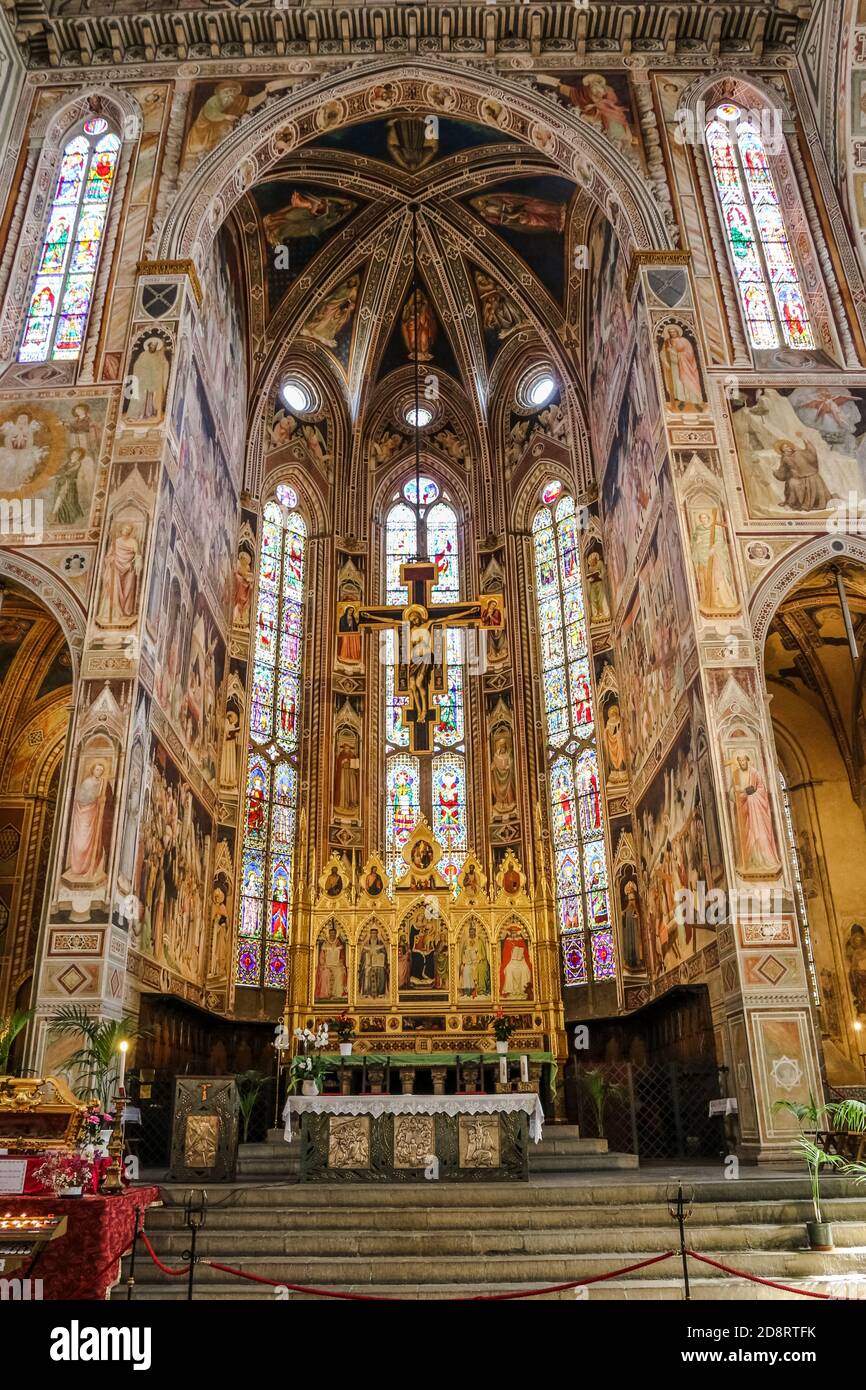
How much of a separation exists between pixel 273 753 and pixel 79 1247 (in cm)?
1690

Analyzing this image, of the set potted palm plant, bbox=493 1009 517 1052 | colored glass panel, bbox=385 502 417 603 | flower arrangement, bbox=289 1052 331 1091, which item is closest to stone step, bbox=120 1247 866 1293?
flower arrangement, bbox=289 1052 331 1091

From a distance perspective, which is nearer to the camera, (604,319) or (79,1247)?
(79,1247)

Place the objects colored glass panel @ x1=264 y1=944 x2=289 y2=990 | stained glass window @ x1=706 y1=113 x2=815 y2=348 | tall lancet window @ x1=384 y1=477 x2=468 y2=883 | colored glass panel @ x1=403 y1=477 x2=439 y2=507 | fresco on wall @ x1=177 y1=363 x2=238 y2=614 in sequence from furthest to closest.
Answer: colored glass panel @ x1=403 y1=477 x2=439 y2=507, tall lancet window @ x1=384 y1=477 x2=468 y2=883, colored glass panel @ x1=264 y1=944 x2=289 y2=990, fresco on wall @ x1=177 y1=363 x2=238 y2=614, stained glass window @ x1=706 y1=113 x2=815 y2=348

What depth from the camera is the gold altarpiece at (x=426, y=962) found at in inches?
679

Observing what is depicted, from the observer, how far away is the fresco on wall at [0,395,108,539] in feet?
51.2

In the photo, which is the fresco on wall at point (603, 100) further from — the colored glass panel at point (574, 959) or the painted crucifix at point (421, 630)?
the colored glass panel at point (574, 959)

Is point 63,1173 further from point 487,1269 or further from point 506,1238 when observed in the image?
point 506,1238

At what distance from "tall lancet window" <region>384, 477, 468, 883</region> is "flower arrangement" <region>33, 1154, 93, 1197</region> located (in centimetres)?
1509

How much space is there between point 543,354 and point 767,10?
896 cm

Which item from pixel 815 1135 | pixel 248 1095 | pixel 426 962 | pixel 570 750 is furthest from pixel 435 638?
pixel 815 1135

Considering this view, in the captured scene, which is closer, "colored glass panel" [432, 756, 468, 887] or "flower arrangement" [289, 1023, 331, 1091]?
"flower arrangement" [289, 1023, 331, 1091]

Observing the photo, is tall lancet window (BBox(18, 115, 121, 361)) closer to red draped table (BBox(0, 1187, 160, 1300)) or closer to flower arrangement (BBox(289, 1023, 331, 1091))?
flower arrangement (BBox(289, 1023, 331, 1091))

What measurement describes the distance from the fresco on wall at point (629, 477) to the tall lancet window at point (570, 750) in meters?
2.11

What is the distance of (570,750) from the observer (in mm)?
23281
